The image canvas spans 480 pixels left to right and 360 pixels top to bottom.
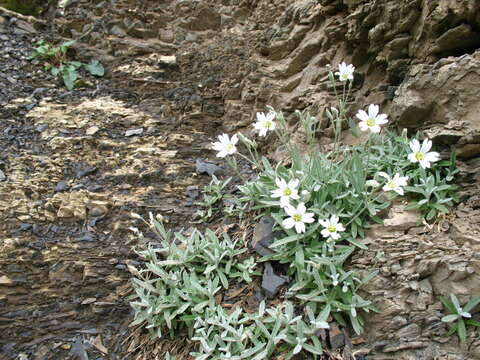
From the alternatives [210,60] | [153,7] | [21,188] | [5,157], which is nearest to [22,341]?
[21,188]

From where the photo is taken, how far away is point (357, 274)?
86.8 inches

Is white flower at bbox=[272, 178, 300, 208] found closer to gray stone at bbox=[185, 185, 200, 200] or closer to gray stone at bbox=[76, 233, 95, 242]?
gray stone at bbox=[185, 185, 200, 200]

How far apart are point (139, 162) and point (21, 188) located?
38.8 inches

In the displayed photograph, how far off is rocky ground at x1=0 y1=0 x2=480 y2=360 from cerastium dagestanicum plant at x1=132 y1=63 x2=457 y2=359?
0.47 feet

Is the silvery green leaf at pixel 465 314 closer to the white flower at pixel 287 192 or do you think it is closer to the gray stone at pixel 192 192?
the white flower at pixel 287 192

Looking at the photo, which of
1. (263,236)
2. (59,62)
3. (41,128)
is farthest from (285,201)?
(59,62)

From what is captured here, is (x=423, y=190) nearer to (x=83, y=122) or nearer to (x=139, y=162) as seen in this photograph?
(x=139, y=162)

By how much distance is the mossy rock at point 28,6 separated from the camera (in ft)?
16.0

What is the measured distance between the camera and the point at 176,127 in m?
3.91

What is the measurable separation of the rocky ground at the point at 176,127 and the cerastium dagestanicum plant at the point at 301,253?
14cm

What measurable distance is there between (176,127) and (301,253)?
2170 millimetres

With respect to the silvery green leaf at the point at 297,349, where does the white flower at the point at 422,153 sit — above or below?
above

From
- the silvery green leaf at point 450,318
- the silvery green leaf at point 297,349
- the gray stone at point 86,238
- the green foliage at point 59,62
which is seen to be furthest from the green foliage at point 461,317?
the green foliage at point 59,62

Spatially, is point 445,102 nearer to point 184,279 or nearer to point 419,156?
point 419,156
